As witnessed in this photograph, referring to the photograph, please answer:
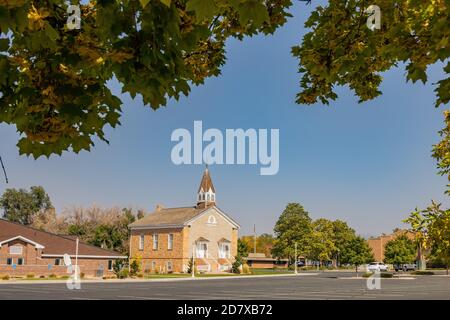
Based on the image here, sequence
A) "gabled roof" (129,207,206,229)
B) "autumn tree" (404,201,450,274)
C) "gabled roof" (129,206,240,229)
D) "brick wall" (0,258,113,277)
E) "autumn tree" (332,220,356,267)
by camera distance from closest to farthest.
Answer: "autumn tree" (404,201,450,274), "brick wall" (0,258,113,277), "gabled roof" (129,206,240,229), "gabled roof" (129,207,206,229), "autumn tree" (332,220,356,267)

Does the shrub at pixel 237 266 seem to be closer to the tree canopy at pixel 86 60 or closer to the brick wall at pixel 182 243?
the brick wall at pixel 182 243

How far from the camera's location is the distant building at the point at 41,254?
53938mm

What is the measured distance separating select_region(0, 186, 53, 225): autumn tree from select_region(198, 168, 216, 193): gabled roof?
2010 inches

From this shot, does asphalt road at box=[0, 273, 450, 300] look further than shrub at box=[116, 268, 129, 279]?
No

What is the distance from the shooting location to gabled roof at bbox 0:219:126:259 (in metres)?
56.4

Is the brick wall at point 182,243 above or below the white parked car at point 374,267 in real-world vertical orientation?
above

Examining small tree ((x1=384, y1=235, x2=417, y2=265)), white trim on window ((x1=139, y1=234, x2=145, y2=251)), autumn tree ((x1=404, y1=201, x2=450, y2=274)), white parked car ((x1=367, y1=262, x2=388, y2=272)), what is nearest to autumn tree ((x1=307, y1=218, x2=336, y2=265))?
white parked car ((x1=367, y1=262, x2=388, y2=272))

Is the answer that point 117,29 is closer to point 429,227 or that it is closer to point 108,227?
point 429,227

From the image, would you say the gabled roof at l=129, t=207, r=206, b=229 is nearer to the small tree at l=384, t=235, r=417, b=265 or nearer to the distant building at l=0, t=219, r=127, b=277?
the distant building at l=0, t=219, r=127, b=277

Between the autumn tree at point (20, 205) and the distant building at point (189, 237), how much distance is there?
4527 cm

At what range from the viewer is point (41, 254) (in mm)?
56656

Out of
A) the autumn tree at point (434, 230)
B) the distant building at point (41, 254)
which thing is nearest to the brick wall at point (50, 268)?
the distant building at point (41, 254)

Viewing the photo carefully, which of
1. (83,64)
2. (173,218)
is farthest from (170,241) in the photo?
(83,64)

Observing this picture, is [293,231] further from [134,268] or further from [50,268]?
[50,268]
